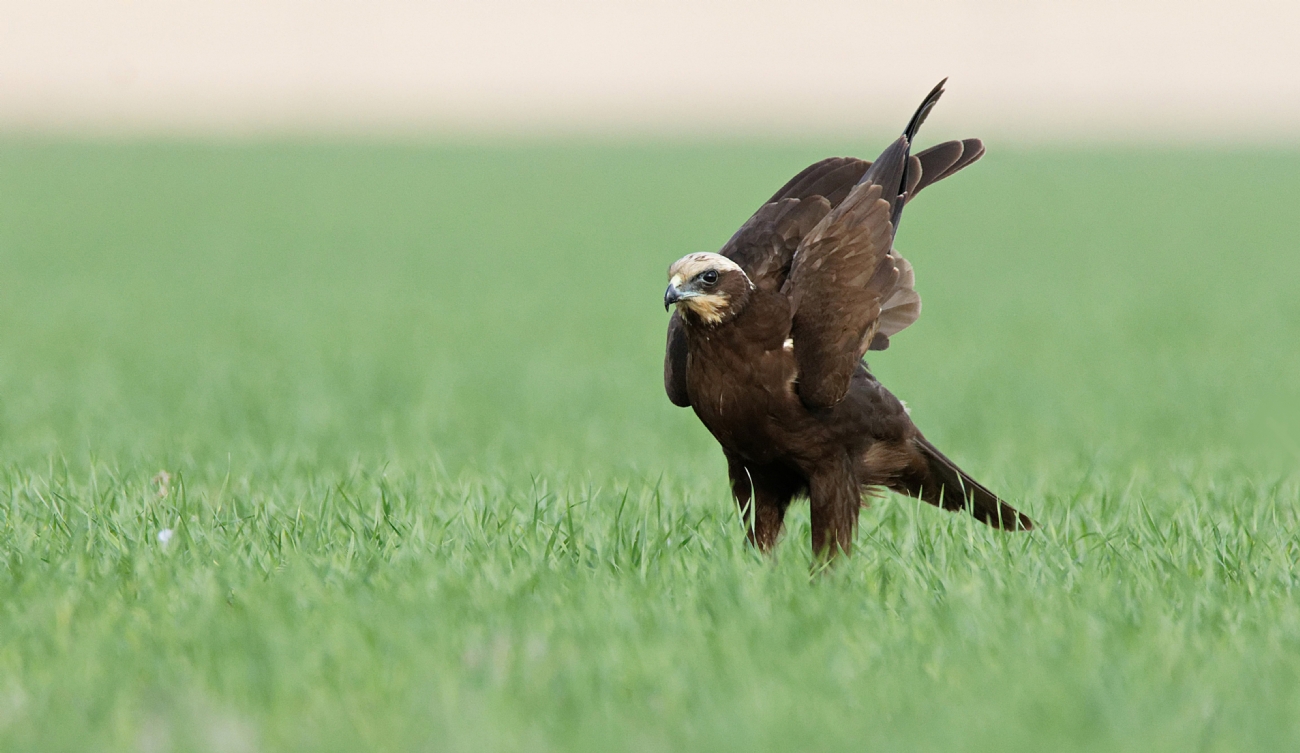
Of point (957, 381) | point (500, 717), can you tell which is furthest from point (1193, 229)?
point (500, 717)

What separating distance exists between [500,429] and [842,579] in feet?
16.3

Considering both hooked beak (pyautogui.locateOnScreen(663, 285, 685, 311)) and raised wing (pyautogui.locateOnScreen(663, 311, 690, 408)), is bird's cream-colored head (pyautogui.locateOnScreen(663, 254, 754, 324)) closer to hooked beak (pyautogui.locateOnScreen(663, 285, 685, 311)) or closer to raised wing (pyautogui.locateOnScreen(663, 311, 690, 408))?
hooked beak (pyautogui.locateOnScreen(663, 285, 685, 311))

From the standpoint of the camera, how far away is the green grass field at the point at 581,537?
3379mm

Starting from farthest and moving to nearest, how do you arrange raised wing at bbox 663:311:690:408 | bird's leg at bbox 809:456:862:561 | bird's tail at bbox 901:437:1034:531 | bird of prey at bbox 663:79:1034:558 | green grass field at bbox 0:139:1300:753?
bird's tail at bbox 901:437:1034:531 < raised wing at bbox 663:311:690:408 < bird's leg at bbox 809:456:862:561 < bird of prey at bbox 663:79:1034:558 < green grass field at bbox 0:139:1300:753

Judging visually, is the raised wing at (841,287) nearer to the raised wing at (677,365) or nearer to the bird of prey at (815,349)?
the bird of prey at (815,349)

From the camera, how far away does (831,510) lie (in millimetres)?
4785

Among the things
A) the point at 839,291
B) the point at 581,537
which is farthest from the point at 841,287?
the point at 581,537

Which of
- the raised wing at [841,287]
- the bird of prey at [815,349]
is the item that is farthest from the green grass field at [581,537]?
the raised wing at [841,287]

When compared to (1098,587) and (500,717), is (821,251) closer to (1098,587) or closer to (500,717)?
(1098,587)

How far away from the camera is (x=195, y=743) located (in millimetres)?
3148

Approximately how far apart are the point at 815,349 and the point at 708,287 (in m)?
0.40

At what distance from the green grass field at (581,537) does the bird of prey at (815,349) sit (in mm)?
217

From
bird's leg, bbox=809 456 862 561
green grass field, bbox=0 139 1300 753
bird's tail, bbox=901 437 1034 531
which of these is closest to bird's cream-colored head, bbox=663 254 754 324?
bird's leg, bbox=809 456 862 561

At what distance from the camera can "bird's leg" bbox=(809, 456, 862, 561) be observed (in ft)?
15.6
